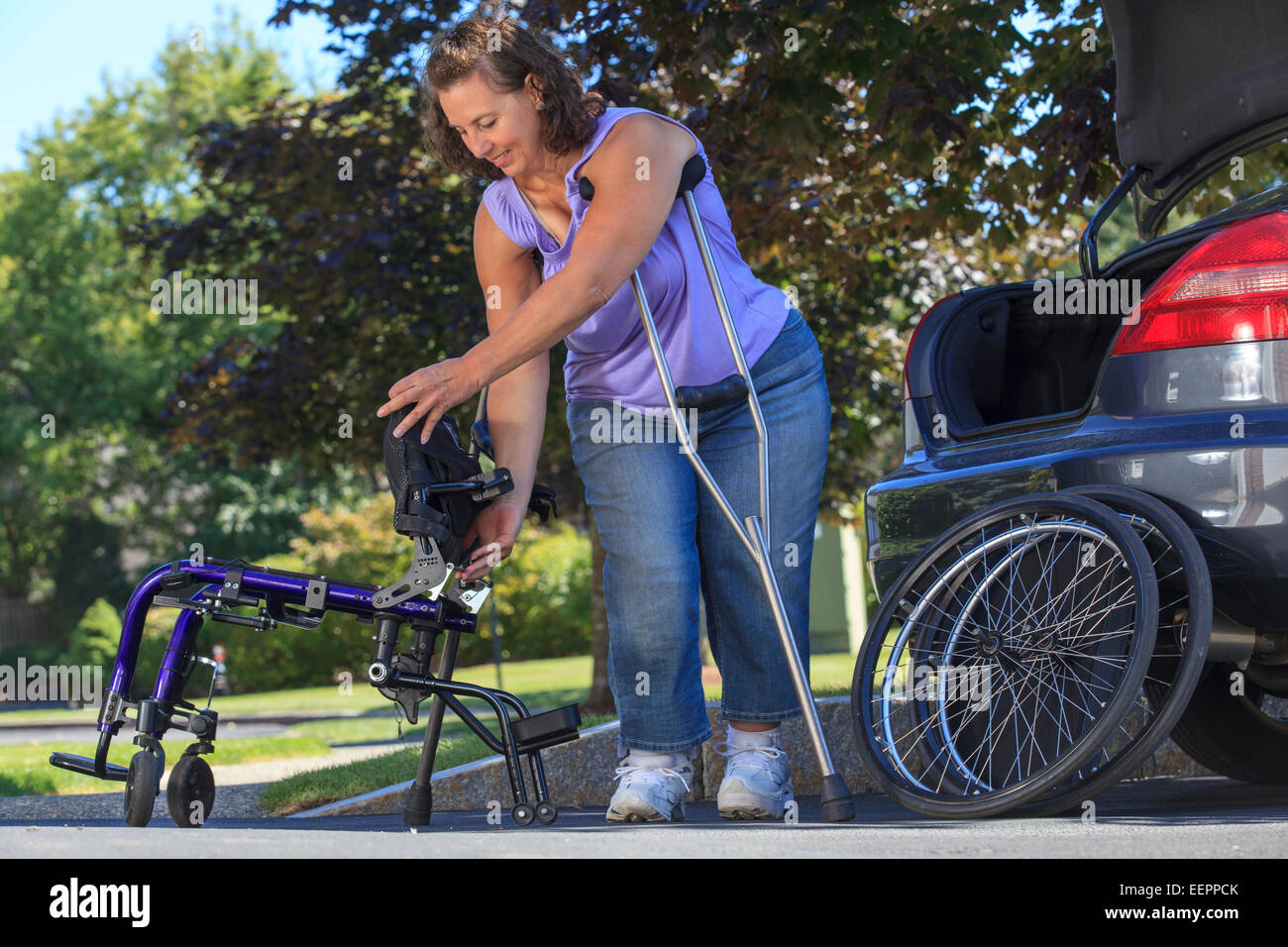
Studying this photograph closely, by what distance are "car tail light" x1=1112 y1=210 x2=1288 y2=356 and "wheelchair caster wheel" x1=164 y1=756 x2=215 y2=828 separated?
2.29 meters

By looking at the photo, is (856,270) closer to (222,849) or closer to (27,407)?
(222,849)

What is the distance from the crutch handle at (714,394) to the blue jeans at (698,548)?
12 centimetres

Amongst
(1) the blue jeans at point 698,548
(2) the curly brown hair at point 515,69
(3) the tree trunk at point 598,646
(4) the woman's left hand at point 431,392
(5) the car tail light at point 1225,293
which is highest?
(2) the curly brown hair at point 515,69

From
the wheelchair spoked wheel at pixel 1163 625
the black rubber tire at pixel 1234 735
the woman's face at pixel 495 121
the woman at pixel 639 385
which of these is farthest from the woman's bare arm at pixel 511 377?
the black rubber tire at pixel 1234 735

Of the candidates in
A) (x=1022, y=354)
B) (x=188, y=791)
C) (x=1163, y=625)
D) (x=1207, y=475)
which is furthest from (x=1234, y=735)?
(x=188, y=791)

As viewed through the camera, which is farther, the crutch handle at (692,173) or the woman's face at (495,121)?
the crutch handle at (692,173)

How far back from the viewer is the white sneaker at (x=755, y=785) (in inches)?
136

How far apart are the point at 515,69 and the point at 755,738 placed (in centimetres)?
164

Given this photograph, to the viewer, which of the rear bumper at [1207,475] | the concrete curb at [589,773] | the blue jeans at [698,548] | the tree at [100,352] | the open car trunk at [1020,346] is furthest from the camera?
the tree at [100,352]

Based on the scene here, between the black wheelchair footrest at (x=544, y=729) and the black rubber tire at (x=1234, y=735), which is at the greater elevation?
the black wheelchair footrest at (x=544, y=729)

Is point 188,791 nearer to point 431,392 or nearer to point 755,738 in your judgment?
point 431,392

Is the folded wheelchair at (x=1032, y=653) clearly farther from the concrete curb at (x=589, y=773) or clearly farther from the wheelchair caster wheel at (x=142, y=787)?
the wheelchair caster wheel at (x=142, y=787)

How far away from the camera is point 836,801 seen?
10.3 feet
